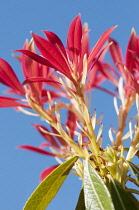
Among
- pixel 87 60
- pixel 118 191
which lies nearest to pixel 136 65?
pixel 87 60

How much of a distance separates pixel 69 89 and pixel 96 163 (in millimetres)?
262

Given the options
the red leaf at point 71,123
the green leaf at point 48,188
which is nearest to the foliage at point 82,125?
the green leaf at point 48,188

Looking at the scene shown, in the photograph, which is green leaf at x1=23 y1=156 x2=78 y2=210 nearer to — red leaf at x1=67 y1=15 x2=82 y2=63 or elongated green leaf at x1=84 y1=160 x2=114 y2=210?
elongated green leaf at x1=84 y1=160 x2=114 y2=210

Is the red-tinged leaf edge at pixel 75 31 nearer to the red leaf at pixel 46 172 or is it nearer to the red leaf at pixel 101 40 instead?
the red leaf at pixel 101 40

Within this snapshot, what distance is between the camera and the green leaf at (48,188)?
1.44 m

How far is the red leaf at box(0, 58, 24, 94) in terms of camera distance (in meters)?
1.62

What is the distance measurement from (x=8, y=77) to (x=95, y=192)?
1.90 ft

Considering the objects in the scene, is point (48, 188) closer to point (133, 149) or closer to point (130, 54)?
point (133, 149)

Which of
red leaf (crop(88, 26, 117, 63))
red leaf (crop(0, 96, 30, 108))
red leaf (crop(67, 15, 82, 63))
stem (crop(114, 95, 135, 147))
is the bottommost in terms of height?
stem (crop(114, 95, 135, 147))

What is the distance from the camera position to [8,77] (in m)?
1.66

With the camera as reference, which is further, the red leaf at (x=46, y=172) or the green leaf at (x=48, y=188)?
the red leaf at (x=46, y=172)

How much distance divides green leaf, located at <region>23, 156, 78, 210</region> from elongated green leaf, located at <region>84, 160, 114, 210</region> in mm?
123

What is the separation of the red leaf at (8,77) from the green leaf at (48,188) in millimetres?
372

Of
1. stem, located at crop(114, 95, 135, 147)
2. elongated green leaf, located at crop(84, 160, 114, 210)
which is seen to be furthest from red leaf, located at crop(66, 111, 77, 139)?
elongated green leaf, located at crop(84, 160, 114, 210)
